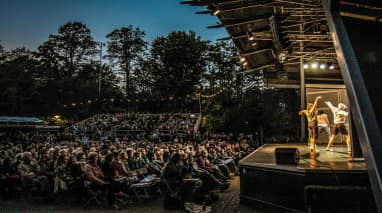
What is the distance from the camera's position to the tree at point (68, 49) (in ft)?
158

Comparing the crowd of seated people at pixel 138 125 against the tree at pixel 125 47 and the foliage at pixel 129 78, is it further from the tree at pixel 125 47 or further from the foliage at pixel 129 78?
the tree at pixel 125 47

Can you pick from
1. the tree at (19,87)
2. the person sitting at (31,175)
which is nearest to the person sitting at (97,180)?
the person sitting at (31,175)

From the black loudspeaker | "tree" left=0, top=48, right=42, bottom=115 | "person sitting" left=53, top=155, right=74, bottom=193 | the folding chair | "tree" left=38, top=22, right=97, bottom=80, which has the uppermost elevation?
"tree" left=38, top=22, right=97, bottom=80

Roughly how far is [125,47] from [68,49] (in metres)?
9.25

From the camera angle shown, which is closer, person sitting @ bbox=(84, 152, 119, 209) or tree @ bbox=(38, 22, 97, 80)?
person sitting @ bbox=(84, 152, 119, 209)

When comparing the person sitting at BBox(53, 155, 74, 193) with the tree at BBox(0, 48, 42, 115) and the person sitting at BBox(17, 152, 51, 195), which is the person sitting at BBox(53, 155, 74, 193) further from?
the tree at BBox(0, 48, 42, 115)

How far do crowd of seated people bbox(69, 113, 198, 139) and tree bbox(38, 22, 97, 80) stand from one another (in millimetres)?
21333

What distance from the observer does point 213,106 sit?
103ft

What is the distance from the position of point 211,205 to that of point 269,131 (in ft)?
68.0

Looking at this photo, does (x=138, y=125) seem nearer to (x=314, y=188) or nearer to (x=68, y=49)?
(x=314, y=188)

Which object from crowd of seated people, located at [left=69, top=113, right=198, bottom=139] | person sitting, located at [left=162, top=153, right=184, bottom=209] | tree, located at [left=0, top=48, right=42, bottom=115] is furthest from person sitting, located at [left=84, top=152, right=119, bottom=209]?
tree, located at [left=0, top=48, right=42, bottom=115]

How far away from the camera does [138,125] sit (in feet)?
88.6

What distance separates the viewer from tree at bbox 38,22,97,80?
4828 centimetres

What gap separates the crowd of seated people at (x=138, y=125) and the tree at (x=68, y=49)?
70.0 ft
